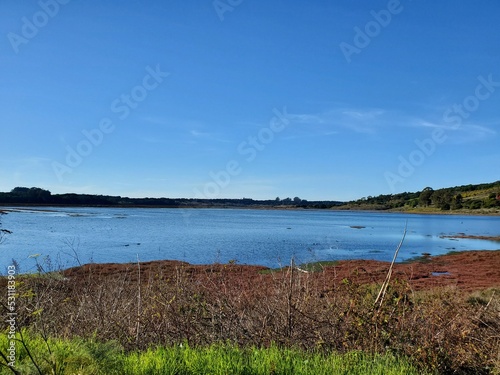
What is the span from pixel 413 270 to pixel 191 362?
24.4 meters

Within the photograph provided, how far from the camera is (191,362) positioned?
575cm

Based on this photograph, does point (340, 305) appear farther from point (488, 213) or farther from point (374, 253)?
point (488, 213)

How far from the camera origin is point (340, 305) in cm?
812

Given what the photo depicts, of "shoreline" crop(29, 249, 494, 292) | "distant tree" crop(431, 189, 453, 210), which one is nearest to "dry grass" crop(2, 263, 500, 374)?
"shoreline" crop(29, 249, 494, 292)

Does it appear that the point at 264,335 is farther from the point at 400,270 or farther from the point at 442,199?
the point at 442,199

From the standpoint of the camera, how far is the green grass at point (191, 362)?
539cm

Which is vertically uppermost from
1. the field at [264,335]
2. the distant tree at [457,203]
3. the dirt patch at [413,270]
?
the distant tree at [457,203]

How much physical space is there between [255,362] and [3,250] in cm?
3237

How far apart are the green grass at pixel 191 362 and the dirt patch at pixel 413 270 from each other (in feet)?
40.1

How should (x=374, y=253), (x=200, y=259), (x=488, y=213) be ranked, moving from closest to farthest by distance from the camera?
(x=200, y=259) < (x=374, y=253) < (x=488, y=213)

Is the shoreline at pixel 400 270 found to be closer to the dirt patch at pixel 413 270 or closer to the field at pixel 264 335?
the dirt patch at pixel 413 270

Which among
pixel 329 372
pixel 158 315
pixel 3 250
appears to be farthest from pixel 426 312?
pixel 3 250

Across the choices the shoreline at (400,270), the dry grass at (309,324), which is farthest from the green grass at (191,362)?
the shoreline at (400,270)

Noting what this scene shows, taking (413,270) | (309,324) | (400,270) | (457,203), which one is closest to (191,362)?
(309,324)
